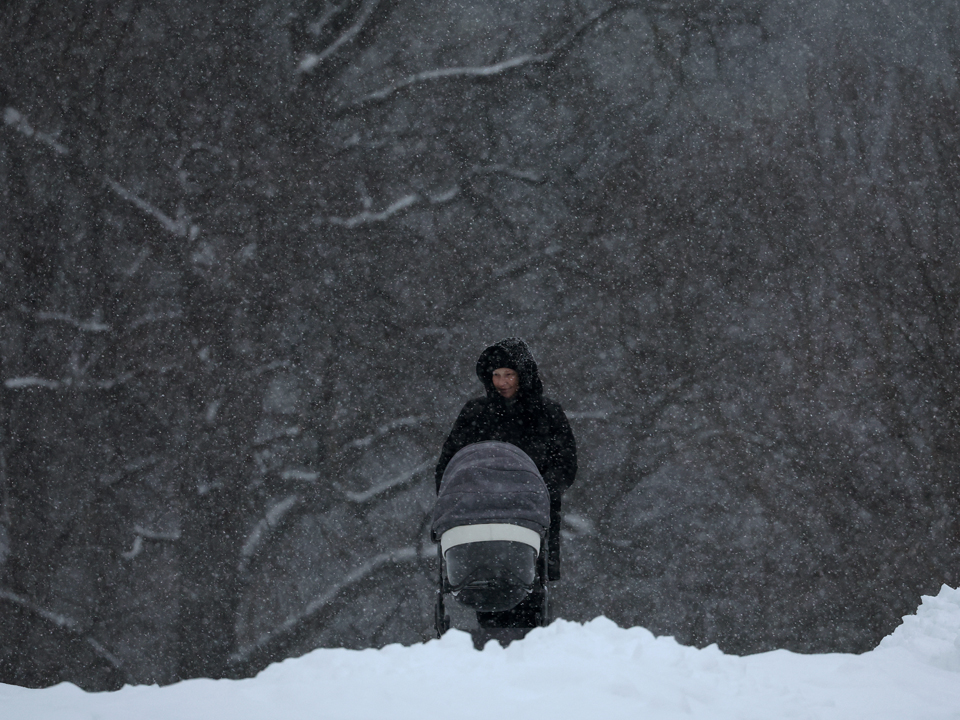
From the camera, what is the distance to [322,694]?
328 cm

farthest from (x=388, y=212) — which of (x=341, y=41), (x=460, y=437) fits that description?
(x=460, y=437)

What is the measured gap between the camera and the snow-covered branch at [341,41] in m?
5.09

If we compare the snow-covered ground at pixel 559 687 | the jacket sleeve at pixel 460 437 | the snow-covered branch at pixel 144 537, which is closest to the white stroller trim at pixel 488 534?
the snow-covered ground at pixel 559 687

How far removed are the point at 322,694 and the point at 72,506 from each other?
230 cm

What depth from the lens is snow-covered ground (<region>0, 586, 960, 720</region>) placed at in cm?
308

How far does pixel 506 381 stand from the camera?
392cm

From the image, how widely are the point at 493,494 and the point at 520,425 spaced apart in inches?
23.4

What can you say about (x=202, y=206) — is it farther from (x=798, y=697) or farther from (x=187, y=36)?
(x=798, y=697)

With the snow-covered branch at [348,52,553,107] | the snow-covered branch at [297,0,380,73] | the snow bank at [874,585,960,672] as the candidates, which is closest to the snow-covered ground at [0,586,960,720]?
the snow bank at [874,585,960,672]

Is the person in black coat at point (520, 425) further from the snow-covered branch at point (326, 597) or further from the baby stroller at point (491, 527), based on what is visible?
the snow-covered branch at point (326, 597)

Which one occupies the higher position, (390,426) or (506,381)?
(506,381)

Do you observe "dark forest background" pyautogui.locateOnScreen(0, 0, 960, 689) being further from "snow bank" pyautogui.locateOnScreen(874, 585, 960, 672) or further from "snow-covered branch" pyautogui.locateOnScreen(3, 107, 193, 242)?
"snow bank" pyautogui.locateOnScreen(874, 585, 960, 672)

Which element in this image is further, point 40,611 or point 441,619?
point 40,611

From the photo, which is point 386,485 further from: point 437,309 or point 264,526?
point 437,309
